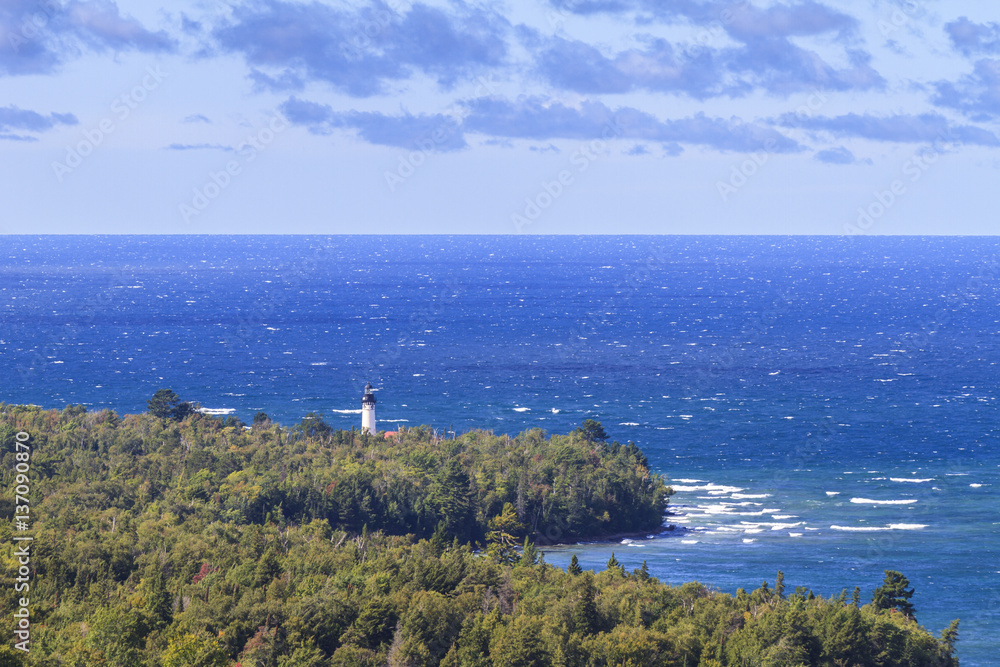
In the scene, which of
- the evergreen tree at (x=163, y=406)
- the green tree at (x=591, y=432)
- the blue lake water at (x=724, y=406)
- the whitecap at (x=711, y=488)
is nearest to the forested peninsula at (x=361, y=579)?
the blue lake water at (x=724, y=406)

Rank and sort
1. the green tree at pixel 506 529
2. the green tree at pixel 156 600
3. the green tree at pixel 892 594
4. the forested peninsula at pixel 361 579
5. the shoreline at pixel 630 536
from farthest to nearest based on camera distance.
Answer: the shoreline at pixel 630 536 < the green tree at pixel 506 529 < the green tree at pixel 892 594 < the green tree at pixel 156 600 < the forested peninsula at pixel 361 579

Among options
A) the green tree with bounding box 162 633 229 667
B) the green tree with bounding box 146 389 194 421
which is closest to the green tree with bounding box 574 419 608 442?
the green tree with bounding box 146 389 194 421

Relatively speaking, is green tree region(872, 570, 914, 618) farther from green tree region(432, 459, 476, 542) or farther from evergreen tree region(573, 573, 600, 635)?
green tree region(432, 459, 476, 542)

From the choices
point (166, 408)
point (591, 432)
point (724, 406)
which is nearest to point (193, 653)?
point (591, 432)

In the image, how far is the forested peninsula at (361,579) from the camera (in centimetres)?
4319

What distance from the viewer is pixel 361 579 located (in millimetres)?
48812

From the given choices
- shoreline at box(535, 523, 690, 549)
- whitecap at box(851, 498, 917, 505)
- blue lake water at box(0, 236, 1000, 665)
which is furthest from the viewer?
whitecap at box(851, 498, 917, 505)

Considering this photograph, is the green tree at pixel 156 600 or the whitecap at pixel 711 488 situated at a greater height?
the green tree at pixel 156 600

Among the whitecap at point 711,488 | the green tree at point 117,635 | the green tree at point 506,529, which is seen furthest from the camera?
the whitecap at point 711,488

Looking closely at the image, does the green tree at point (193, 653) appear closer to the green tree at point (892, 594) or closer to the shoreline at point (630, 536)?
the green tree at point (892, 594)

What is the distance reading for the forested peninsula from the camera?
43.2 meters

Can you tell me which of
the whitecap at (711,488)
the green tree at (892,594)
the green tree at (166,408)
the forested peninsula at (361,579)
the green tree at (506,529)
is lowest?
the whitecap at (711,488)

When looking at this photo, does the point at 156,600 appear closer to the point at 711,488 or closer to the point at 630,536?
the point at 630,536

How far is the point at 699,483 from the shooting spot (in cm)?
9050
